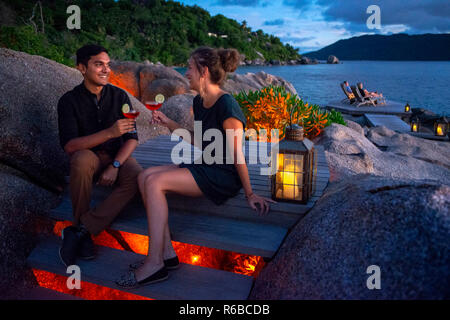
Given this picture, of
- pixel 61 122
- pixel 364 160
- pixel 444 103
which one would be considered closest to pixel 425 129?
pixel 364 160

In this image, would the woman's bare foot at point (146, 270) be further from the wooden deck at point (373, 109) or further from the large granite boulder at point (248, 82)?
the wooden deck at point (373, 109)

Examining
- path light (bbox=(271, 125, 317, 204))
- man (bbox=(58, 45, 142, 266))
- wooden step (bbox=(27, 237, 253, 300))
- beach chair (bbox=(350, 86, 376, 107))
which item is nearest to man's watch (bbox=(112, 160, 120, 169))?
man (bbox=(58, 45, 142, 266))

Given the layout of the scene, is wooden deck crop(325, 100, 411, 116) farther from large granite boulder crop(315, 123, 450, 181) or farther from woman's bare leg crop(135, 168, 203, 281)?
woman's bare leg crop(135, 168, 203, 281)

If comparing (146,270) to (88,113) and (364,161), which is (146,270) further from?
(364,161)

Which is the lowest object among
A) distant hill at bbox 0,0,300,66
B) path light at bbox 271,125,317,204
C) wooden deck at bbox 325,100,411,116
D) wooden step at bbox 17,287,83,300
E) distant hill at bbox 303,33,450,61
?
wooden step at bbox 17,287,83,300

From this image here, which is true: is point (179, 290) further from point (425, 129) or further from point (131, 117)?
point (425, 129)

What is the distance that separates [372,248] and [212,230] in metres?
1.39

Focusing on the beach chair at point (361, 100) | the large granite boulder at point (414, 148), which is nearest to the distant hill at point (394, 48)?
the beach chair at point (361, 100)

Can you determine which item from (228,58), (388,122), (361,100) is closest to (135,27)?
(361,100)

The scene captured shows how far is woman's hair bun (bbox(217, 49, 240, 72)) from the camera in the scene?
2.66m

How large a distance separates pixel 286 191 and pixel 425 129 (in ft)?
43.3

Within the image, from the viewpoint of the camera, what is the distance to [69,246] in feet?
8.57

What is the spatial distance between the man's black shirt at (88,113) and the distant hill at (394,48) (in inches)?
6774

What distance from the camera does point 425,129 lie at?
13188mm
